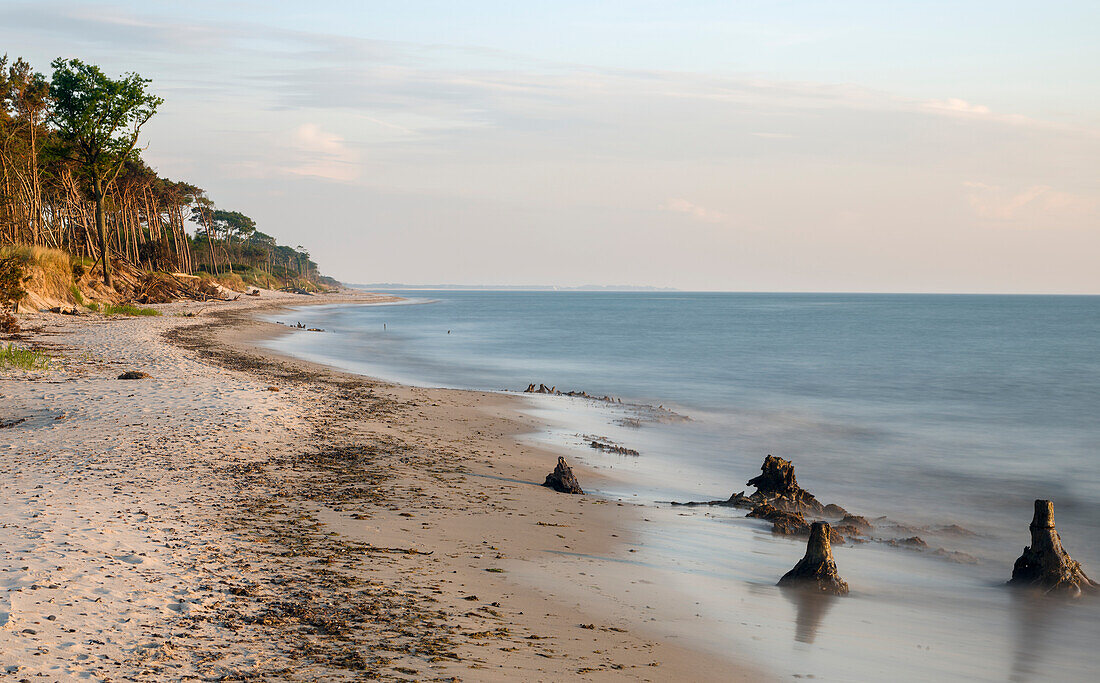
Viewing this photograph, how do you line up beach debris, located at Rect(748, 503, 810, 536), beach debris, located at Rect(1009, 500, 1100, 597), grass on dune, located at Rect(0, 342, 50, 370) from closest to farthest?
beach debris, located at Rect(1009, 500, 1100, 597) → beach debris, located at Rect(748, 503, 810, 536) → grass on dune, located at Rect(0, 342, 50, 370)

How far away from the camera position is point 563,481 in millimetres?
13141

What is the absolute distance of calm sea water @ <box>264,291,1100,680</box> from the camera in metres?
9.13

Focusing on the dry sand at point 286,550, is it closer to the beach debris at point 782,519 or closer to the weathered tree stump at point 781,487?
the beach debris at point 782,519

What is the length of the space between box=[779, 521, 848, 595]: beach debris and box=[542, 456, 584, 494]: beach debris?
4.53 meters

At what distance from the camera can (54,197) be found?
7769 centimetres

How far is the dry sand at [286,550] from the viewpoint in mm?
5797

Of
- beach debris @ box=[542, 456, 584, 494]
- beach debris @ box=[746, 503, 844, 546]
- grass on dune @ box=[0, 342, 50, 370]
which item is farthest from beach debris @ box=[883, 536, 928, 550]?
grass on dune @ box=[0, 342, 50, 370]

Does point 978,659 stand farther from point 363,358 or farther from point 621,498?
point 363,358

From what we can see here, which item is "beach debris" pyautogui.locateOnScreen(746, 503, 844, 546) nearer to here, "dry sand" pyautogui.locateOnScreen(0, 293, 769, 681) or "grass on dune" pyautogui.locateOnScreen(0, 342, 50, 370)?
"dry sand" pyautogui.locateOnScreen(0, 293, 769, 681)

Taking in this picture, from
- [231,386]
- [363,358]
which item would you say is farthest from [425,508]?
[363,358]

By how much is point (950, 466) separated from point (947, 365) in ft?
123

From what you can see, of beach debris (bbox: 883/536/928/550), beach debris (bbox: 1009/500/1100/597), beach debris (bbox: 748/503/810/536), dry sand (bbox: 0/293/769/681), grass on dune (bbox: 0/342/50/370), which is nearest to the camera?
dry sand (bbox: 0/293/769/681)

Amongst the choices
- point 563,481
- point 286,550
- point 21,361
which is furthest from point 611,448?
point 21,361

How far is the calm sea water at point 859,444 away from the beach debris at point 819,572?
37cm
